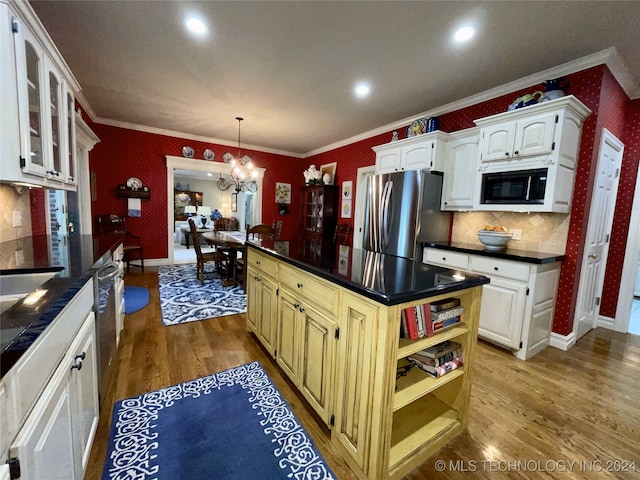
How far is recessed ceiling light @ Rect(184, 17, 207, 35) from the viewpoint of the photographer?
2155 mm

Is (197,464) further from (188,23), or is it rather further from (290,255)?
(188,23)

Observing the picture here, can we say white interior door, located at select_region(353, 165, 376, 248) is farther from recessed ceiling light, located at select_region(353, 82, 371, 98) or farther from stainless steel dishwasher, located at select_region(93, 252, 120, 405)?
stainless steel dishwasher, located at select_region(93, 252, 120, 405)

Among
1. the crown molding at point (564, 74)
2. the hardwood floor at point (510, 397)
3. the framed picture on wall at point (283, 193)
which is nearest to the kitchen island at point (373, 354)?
the hardwood floor at point (510, 397)

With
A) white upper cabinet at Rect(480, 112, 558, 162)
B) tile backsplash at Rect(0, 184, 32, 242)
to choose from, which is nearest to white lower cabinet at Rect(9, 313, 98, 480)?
tile backsplash at Rect(0, 184, 32, 242)

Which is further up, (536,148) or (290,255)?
(536,148)

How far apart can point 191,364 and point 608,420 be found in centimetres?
289

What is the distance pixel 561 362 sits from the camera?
2.41 m

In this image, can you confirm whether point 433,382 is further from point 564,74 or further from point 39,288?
point 564,74

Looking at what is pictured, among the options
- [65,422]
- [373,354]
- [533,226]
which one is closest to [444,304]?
[373,354]

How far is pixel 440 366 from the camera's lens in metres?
1.46

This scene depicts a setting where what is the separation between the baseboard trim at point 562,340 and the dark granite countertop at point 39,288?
367 cm

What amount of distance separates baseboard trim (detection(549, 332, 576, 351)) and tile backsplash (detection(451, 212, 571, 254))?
2.67ft

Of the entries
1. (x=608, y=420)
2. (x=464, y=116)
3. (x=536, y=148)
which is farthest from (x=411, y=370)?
(x=464, y=116)

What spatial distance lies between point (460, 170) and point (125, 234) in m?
5.37
